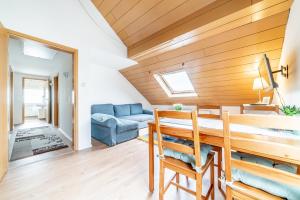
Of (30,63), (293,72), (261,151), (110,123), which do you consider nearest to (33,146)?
(110,123)

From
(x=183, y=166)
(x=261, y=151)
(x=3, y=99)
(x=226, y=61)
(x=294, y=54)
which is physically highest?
(x=226, y=61)

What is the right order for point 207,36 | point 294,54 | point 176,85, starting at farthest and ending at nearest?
point 176,85
point 207,36
point 294,54

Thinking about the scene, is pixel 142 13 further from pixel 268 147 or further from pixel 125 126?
pixel 268 147

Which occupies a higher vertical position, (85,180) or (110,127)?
(110,127)

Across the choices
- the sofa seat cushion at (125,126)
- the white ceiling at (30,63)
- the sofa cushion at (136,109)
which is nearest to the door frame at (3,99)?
the sofa seat cushion at (125,126)

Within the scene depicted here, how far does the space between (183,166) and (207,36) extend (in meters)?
2.04

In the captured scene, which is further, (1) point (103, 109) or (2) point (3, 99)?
(1) point (103, 109)

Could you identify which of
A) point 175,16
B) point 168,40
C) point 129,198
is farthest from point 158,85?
point 129,198

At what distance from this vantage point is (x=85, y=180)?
173 cm

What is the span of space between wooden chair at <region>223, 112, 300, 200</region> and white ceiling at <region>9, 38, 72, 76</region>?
14.4ft

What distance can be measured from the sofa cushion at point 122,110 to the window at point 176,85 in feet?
4.83

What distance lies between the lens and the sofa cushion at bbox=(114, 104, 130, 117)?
14.8ft

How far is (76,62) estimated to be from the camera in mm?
2695

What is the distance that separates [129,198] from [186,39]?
245cm
